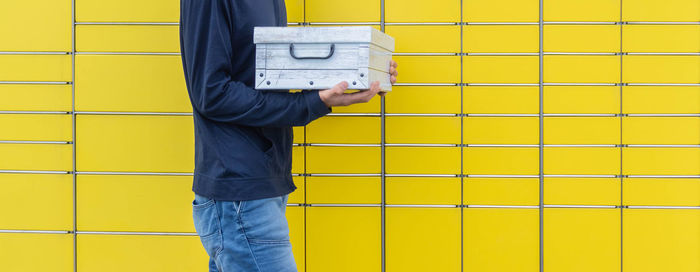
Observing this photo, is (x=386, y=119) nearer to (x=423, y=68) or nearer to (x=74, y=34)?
(x=423, y=68)

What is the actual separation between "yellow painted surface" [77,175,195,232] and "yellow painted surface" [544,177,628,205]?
185 centimetres

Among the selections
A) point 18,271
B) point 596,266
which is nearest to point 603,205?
point 596,266

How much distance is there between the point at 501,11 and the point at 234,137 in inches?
72.8

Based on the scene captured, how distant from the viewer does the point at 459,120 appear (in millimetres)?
2924

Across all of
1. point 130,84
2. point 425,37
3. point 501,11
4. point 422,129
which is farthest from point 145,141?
point 501,11

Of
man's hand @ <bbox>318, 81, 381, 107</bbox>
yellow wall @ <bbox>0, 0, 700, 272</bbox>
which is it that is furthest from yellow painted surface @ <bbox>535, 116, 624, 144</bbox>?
man's hand @ <bbox>318, 81, 381, 107</bbox>

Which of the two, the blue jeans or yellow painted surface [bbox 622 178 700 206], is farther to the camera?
yellow painted surface [bbox 622 178 700 206]

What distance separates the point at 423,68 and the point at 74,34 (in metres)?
1.79

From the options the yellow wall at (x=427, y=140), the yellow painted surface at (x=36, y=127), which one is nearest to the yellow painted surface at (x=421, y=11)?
the yellow wall at (x=427, y=140)

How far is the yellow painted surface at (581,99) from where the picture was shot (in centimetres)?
291

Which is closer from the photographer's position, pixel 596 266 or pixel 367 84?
pixel 367 84

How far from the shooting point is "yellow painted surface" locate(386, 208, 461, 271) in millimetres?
2934

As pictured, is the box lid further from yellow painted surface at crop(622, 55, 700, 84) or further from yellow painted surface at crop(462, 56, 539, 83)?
yellow painted surface at crop(622, 55, 700, 84)

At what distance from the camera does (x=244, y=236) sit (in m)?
1.50
